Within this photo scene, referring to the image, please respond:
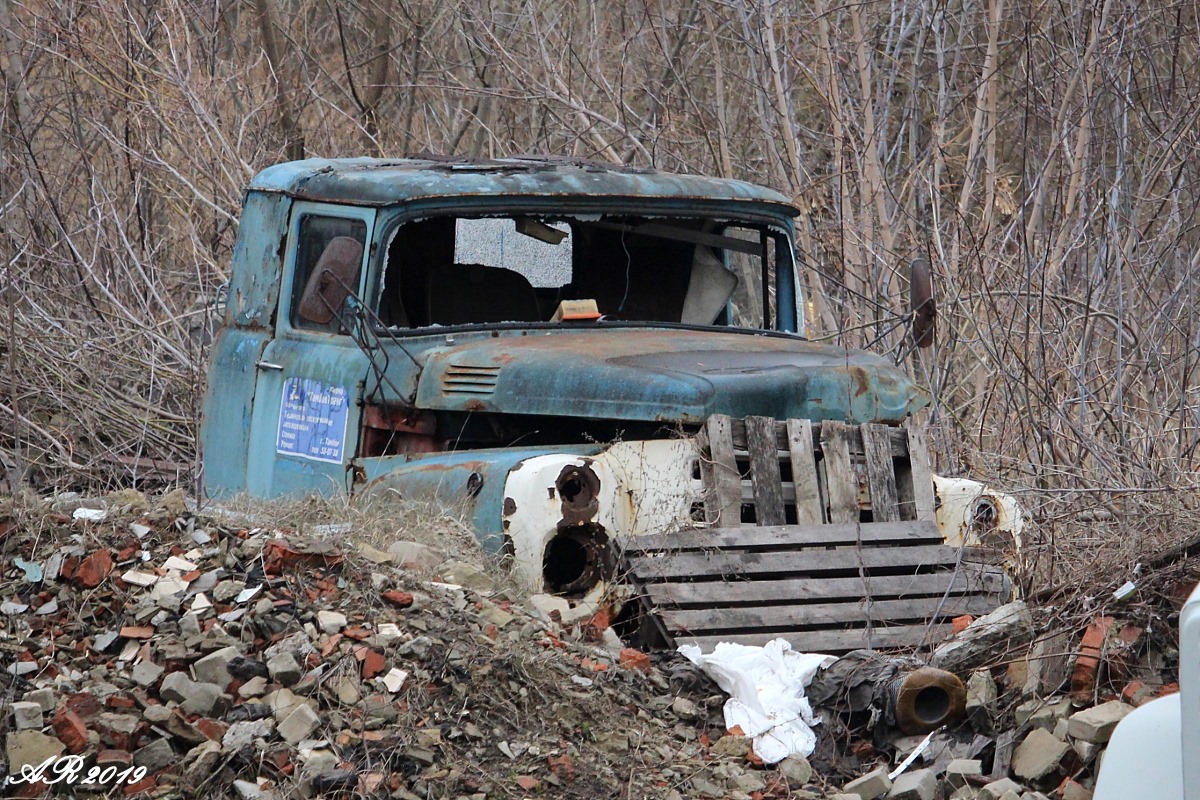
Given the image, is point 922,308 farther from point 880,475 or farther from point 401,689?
point 401,689

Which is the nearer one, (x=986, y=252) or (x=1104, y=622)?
(x=1104, y=622)

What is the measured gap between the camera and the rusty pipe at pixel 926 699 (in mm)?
4609

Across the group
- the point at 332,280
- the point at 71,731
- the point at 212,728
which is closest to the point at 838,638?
the point at 212,728

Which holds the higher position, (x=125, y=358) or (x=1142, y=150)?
(x=1142, y=150)

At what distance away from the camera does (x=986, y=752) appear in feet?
14.9

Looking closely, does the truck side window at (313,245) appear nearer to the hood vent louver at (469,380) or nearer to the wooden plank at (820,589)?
the hood vent louver at (469,380)

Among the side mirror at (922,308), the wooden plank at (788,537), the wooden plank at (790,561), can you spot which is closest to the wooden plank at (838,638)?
the wooden plank at (790,561)

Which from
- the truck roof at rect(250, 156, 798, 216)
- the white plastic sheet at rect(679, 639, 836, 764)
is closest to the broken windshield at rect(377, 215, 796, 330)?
the truck roof at rect(250, 156, 798, 216)

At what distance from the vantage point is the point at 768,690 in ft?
15.7

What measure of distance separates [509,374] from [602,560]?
0.90 metres

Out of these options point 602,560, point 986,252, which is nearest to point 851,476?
point 602,560

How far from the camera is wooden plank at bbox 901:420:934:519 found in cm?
585

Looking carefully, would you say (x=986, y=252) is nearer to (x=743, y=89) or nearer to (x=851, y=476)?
(x=851, y=476)

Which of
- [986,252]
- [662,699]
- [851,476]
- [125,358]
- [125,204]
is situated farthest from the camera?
[125,204]
